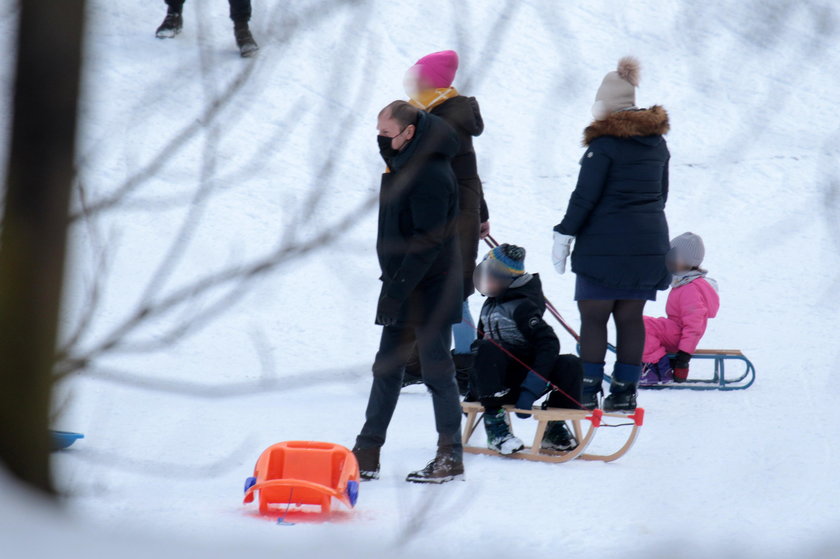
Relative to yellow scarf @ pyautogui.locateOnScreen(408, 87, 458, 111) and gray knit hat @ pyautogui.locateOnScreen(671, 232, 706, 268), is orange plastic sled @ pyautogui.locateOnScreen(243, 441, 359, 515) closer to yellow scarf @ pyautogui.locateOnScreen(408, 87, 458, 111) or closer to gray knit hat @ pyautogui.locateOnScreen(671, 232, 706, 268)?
yellow scarf @ pyautogui.locateOnScreen(408, 87, 458, 111)

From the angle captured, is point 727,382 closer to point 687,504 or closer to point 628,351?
point 628,351

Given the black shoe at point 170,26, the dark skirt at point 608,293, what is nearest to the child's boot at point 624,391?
the dark skirt at point 608,293

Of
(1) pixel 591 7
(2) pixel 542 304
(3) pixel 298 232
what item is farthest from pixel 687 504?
(3) pixel 298 232

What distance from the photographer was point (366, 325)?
7.49m

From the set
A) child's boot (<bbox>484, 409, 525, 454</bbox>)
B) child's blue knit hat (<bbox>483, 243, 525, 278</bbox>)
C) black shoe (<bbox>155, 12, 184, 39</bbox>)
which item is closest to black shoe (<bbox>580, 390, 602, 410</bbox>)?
child's boot (<bbox>484, 409, 525, 454</bbox>)

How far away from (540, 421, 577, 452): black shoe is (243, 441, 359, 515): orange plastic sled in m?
Result: 1.34

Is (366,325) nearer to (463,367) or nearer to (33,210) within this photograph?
(463,367)

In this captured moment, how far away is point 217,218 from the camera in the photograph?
29.3 feet

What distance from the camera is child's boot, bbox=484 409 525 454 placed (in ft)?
14.6

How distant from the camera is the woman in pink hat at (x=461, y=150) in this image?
4113mm

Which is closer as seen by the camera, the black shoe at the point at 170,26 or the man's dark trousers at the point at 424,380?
the black shoe at the point at 170,26

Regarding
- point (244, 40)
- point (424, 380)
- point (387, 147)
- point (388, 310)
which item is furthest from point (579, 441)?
point (244, 40)

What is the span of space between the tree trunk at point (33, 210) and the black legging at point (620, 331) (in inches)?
150

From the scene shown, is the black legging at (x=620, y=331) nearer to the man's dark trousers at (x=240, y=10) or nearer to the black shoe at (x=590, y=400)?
the black shoe at (x=590, y=400)
